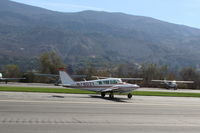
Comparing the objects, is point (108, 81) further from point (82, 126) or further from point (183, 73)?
point (183, 73)

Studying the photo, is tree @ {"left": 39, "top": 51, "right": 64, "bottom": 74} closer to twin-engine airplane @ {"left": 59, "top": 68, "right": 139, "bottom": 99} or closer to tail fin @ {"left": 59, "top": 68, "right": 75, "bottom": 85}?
tail fin @ {"left": 59, "top": 68, "right": 75, "bottom": 85}

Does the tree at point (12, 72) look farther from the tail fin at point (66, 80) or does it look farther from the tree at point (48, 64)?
the tail fin at point (66, 80)

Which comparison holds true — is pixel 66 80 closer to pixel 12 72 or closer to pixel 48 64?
pixel 12 72

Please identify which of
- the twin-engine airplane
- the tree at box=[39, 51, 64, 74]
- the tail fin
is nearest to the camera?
the twin-engine airplane

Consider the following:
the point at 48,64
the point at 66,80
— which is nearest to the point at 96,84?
the point at 66,80

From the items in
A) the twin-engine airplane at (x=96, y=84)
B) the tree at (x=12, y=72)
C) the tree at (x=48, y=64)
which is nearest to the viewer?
the twin-engine airplane at (x=96, y=84)

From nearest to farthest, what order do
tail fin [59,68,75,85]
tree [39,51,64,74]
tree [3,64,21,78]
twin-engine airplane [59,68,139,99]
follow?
twin-engine airplane [59,68,139,99]
tail fin [59,68,75,85]
tree [3,64,21,78]
tree [39,51,64,74]

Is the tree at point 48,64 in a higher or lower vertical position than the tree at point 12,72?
higher

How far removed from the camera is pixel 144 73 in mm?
108000

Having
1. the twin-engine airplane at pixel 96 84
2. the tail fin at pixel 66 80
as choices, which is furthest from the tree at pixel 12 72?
the twin-engine airplane at pixel 96 84

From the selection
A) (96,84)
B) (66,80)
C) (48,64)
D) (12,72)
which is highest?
(48,64)

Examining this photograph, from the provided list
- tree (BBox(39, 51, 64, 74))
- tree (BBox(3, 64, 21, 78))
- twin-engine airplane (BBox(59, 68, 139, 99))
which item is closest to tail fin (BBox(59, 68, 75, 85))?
twin-engine airplane (BBox(59, 68, 139, 99))

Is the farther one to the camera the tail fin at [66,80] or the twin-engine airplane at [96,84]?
the tail fin at [66,80]

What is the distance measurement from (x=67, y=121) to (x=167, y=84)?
66565 mm
